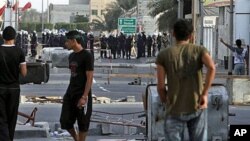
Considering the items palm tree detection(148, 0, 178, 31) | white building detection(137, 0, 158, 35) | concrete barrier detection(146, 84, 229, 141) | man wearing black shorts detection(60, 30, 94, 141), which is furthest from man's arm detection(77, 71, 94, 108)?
white building detection(137, 0, 158, 35)

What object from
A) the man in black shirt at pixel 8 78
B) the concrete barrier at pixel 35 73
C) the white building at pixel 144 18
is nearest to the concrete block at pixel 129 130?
the concrete barrier at pixel 35 73

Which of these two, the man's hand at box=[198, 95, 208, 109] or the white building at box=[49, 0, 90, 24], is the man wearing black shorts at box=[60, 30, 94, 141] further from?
the white building at box=[49, 0, 90, 24]

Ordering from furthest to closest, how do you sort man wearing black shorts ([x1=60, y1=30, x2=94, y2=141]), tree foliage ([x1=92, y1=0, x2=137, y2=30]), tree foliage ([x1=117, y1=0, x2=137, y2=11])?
tree foliage ([x1=92, y1=0, x2=137, y2=30]) → tree foliage ([x1=117, y1=0, x2=137, y2=11]) → man wearing black shorts ([x1=60, y1=30, x2=94, y2=141])

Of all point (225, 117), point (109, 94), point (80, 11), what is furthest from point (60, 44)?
point (80, 11)

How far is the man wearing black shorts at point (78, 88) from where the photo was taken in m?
12.3

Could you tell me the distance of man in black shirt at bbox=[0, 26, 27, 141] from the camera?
1167cm

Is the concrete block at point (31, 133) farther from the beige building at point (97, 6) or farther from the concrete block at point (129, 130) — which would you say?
the beige building at point (97, 6)

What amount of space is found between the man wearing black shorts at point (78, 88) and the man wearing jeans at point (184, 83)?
3.42 metres

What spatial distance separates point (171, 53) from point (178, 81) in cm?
28

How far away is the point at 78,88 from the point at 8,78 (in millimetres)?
1104

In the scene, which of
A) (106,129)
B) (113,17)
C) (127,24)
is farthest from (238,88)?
(113,17)

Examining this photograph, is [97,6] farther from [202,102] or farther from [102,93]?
[202,102]

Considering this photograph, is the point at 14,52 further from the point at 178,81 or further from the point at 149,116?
the point at 178,81

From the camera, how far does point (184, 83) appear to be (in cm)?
882
